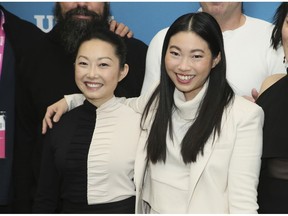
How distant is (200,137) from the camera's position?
65.8 inches

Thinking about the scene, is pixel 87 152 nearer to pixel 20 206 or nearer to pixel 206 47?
pixel 206 47

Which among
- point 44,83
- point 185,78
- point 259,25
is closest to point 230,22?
point 259,25

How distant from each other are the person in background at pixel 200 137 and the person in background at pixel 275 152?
0.48ft

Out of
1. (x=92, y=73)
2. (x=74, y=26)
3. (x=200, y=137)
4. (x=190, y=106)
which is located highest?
(x=74, y=26)

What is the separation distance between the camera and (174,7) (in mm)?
3076

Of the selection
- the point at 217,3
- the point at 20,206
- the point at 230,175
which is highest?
the point at 217,3

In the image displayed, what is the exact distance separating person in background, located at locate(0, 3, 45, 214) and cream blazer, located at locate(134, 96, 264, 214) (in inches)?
45.9

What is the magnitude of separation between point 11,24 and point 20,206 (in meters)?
0.98

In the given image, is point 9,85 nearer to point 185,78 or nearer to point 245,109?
point 185,78

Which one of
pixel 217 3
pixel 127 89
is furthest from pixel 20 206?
pixel 217 3

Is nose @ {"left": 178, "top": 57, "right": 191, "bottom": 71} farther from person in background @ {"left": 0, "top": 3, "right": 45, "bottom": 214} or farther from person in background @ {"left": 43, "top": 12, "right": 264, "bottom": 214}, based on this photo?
person in background @ {"left": 0, "top": 3, "right": 45, "bottom": 214}

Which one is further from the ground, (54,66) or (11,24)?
(11,24)

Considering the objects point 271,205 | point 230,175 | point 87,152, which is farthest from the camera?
point 87,152

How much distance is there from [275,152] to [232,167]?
211 millimetres
